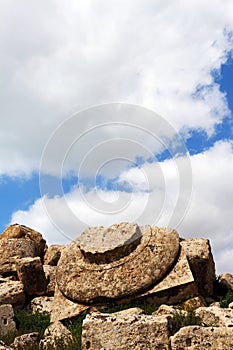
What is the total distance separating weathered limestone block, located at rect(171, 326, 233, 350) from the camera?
8.24 m

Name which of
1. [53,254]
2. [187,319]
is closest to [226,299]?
[187,319]

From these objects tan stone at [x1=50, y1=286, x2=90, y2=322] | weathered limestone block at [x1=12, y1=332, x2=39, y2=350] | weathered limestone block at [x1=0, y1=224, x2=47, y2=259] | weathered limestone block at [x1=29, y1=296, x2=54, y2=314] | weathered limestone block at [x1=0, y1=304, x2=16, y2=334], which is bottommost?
weathered limestone block at [x1=12, y1=332, x2=39, y2=350]

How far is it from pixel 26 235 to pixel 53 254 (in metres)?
2.23

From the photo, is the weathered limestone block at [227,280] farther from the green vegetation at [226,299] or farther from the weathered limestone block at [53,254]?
the weathered limestone block at [53,254]

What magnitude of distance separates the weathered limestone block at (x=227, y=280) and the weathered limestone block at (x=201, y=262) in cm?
69

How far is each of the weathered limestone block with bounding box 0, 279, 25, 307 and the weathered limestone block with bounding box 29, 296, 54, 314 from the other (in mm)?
390

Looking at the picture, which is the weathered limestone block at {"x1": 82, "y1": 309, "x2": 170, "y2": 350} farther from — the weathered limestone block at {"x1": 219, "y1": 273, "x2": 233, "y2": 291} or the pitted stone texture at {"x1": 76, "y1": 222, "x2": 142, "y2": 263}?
the weathered limestone block at {"x1": 219, "y1": 273, "x2": 233, "y2": 291}

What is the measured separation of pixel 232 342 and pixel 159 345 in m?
1.27

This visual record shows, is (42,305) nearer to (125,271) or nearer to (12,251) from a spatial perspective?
(125,271)

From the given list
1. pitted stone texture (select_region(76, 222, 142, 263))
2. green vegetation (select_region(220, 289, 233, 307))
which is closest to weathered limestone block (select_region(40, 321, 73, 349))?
pitted stone texture (select_region(76, 222, 142, 263))

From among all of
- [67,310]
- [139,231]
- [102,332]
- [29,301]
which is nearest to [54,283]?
[29,301]

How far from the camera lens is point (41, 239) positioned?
22.0m

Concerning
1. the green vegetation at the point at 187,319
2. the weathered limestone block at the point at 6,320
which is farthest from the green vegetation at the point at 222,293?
the weathered limestone block at the point at 6,320

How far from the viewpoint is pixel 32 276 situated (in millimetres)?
16859
